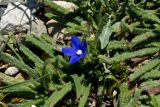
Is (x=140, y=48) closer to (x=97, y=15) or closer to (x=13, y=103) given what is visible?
(x=97, y=15)

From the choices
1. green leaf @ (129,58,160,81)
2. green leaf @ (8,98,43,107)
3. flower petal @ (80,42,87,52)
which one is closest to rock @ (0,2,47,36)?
flower petal @ (80,42,87,52)

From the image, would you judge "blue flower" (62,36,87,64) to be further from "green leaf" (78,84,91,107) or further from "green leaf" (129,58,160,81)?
"green leaf" (129,58,160,81)

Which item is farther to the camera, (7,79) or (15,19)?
(15,19)

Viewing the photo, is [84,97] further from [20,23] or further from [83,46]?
[20,23]

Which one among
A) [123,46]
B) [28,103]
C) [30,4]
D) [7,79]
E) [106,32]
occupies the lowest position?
[28,103]

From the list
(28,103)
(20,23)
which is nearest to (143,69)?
(28,103)

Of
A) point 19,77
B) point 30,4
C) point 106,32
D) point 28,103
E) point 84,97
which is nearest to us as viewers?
point 84,97

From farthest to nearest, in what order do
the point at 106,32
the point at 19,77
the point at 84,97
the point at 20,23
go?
the point at 20,23, the point at 19,77, the point at 106,32, the point at 84,97
